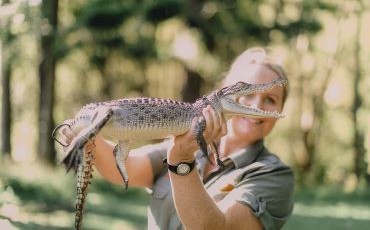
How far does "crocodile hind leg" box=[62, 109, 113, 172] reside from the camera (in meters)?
2.43

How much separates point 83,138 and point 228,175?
1.24 metres

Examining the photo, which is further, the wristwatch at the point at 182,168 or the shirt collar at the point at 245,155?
the shirt collar at the point at 245,155

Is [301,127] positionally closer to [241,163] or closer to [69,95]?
[69,95]

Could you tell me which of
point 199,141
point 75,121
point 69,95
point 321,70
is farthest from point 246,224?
point 69,95

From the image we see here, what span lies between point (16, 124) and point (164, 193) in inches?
977

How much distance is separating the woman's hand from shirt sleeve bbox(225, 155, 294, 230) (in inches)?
17.3

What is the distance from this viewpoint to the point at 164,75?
27.6 m

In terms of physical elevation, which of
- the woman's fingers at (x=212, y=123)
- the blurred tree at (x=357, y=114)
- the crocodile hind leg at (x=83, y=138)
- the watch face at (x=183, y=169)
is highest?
the crocodile hind leg at (x=83, y=138)

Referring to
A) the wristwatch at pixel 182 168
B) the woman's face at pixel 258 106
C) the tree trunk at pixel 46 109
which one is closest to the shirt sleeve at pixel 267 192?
the woman's face at pixel 258 106

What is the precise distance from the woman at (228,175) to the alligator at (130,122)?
69 mm

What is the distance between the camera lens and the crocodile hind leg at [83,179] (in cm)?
262

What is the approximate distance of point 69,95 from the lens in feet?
91.2

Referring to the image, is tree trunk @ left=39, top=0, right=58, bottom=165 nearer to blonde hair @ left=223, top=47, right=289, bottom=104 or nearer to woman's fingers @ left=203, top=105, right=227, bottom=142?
blonde hair @ left=223, top=47, right=289, bottom=104

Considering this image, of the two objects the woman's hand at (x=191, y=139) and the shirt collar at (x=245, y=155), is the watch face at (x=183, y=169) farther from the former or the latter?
the shirt collar at (x=245, y=155)
